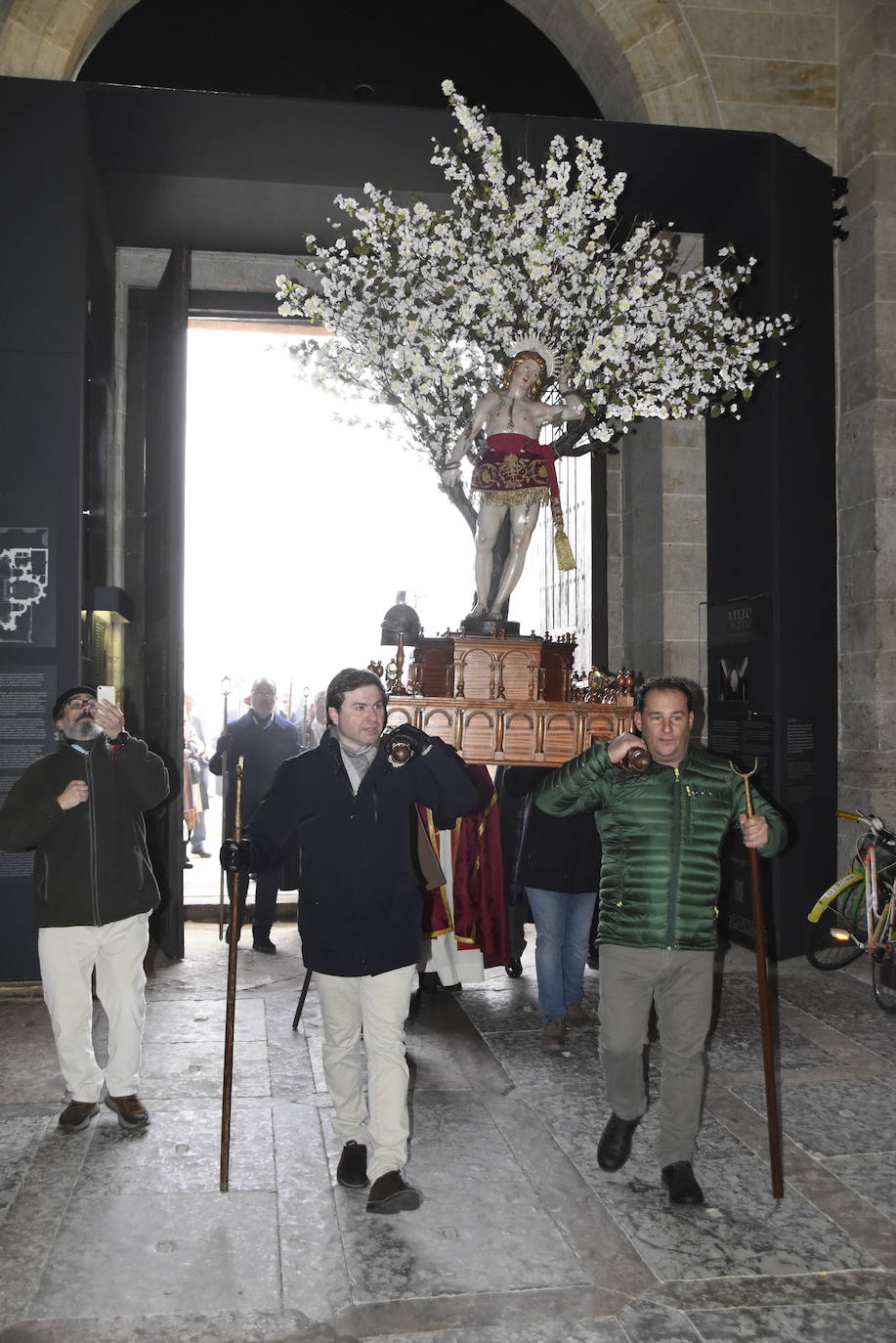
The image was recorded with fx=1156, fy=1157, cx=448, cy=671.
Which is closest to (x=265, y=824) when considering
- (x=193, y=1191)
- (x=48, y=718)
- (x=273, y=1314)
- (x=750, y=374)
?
(x=193, y=1191)

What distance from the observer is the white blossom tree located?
245 inches

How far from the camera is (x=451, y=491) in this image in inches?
246

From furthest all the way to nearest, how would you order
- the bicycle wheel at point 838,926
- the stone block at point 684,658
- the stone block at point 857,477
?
the stone block at point 684,658 < the stone block at point 857,477 < the bicycle wheel at point 838,926

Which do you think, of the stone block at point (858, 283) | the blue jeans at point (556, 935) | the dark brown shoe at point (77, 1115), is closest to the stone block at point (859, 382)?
the stone block at point (858, 283)

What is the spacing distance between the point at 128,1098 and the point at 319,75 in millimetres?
8097

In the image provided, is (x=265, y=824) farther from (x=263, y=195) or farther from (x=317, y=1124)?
(x=263, y=195)

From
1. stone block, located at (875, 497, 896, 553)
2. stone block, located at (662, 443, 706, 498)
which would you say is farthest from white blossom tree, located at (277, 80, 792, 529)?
stone block, located at (662, 443, 706, 498)

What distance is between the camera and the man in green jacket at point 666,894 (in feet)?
13.6

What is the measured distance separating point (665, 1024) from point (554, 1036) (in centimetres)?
186

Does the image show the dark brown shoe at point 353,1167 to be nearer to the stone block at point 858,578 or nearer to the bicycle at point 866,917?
the bicycle at point 866,917

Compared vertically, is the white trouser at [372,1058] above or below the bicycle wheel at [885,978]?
above

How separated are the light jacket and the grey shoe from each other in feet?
7.19

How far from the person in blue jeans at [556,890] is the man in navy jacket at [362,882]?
5.76 ft

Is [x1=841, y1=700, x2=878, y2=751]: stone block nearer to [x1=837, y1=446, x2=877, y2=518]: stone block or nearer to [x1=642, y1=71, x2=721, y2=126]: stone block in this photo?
[x1=837, y1=446, x2=877, y2=518]: stone block
